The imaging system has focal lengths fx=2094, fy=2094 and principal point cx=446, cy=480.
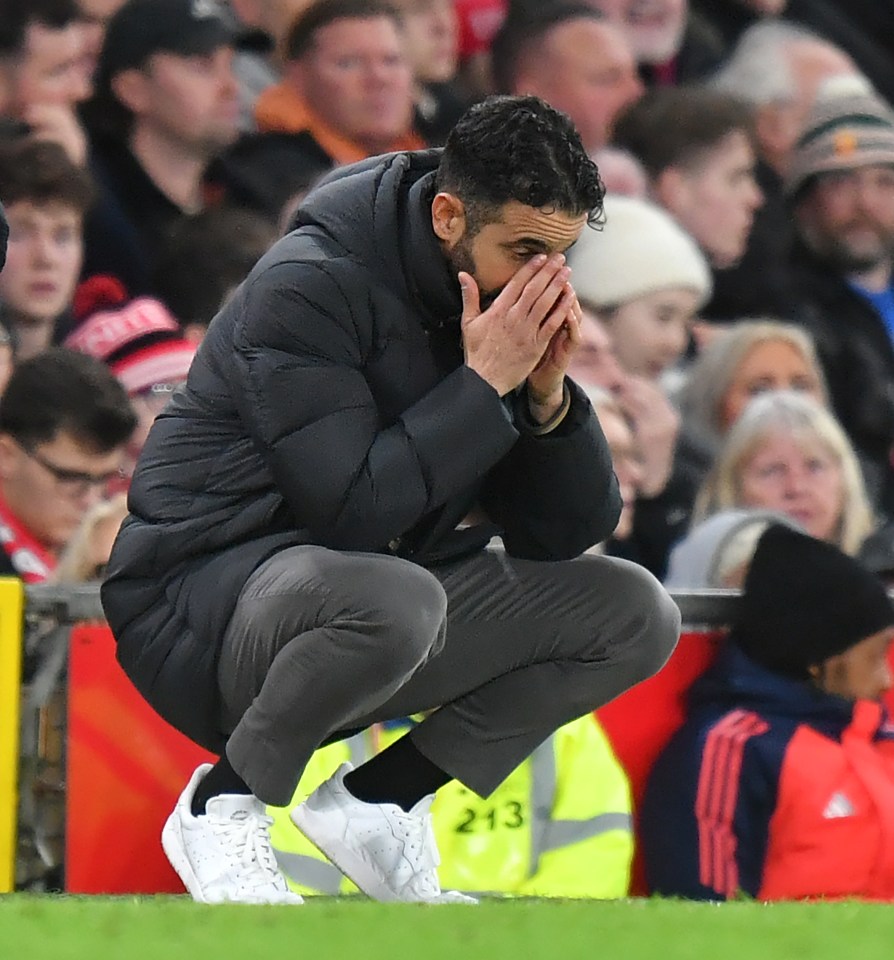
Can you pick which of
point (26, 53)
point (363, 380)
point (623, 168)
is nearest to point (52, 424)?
point (26, 53)

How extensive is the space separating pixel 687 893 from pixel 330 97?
2.79 metres

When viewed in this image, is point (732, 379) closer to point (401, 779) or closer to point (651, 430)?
point (651, 430)

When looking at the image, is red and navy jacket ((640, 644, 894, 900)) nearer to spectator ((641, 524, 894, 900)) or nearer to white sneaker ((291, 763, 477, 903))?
spectator ((641, 524, 894, 900))

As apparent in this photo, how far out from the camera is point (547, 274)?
10.1 ft

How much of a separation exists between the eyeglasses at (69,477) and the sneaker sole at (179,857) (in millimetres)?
1612

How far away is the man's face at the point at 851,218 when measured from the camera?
7043 mm

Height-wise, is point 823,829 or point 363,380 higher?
point 363,380

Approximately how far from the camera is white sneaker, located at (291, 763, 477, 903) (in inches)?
131

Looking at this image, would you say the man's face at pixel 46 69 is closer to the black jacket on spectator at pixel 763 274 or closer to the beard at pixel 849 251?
the black jacket on spectator at pixel 763 274

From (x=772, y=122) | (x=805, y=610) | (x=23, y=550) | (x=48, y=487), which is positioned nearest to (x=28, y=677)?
(x=23, y=550)

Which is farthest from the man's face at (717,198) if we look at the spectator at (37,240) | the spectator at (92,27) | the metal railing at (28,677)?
the metal railing at (28,677)

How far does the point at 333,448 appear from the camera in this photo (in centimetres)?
307

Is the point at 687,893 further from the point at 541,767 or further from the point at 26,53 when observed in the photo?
the point at 26,53

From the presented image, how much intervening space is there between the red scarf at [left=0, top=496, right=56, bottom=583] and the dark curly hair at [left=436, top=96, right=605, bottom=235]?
190cm
